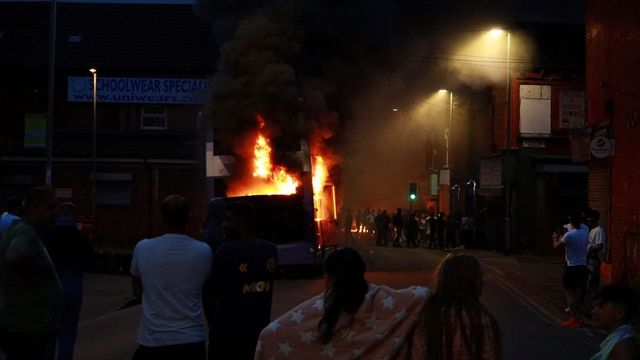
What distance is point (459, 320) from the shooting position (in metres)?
4.04

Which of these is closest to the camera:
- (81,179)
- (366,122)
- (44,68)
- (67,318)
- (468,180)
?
(67,318)

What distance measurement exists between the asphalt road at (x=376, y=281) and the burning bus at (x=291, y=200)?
0.82 meters

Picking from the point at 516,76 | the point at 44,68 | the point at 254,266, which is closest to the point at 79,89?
the point at 44,68

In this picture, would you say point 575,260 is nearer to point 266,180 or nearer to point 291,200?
point 291,200

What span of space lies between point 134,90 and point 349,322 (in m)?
27.6

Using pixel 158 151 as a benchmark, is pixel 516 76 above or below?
above

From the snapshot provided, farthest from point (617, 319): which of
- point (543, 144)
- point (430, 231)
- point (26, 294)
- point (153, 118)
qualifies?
point (430, 231)

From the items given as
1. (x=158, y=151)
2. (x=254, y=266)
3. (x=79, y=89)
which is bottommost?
(x=254, y=266)

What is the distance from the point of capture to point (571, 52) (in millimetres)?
32750

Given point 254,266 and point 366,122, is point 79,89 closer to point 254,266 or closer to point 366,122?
point 366,122

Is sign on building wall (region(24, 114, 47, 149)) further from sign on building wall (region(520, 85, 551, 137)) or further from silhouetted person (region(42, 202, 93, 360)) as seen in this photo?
sign on building wall (region(520, 85, 551, 137))

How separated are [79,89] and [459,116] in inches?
740

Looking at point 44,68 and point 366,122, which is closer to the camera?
point 366,122

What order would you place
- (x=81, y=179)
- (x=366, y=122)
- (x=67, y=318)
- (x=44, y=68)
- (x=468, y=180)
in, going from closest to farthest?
1. (x=67, y=318)
2. (x=366, y=122)
3. (x=81, y=179)
4. (x=44, y=68)
5. (x=468, y=180)
